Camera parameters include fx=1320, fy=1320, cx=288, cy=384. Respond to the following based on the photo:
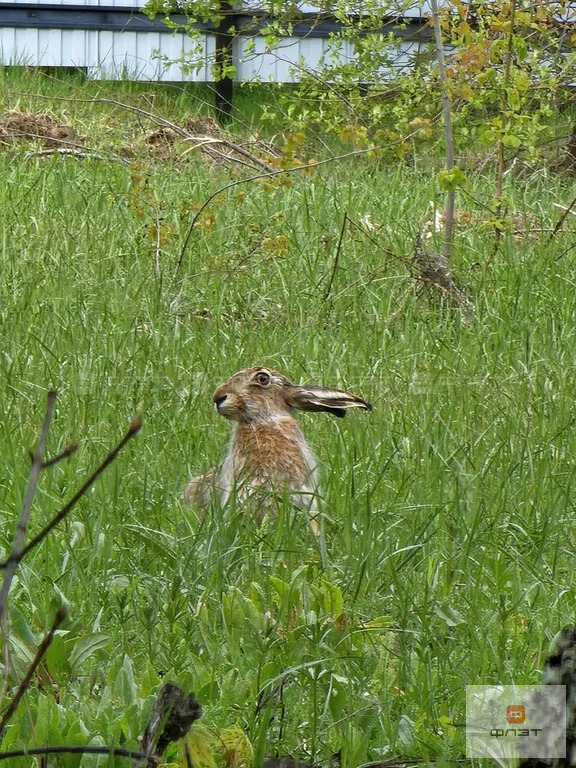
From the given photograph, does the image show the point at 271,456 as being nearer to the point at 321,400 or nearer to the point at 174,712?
the point at 321,400

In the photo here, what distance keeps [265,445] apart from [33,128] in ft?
21.5

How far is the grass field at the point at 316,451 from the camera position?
252 cm

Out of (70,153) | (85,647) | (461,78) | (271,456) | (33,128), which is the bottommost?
(85,647)

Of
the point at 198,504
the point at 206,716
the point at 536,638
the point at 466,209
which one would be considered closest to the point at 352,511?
the point at 198,504

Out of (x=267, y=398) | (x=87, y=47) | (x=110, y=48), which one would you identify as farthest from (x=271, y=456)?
(x=87, y=47)

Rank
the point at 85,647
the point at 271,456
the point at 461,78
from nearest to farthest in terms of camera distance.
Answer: the point at 85,647 < the point at 271,456 < the point at 461,78

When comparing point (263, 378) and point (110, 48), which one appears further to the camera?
point (110, 48)

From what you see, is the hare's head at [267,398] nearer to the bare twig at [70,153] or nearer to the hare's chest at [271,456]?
the hare's chest at [271,456]

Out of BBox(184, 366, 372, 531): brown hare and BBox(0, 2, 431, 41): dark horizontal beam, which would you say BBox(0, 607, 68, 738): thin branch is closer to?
BBox(184, 366, 372, 531): brown hare

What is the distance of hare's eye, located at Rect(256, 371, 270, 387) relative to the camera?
154 inches

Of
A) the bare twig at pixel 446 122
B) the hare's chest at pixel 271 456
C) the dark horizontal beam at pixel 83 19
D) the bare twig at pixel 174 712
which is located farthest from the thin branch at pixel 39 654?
the dark horizontal beam at pixel 83 19

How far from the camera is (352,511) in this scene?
3451 millimetres

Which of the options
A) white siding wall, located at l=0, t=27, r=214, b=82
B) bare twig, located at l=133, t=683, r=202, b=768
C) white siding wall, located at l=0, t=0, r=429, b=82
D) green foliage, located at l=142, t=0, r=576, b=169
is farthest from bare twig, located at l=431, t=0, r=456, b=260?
white siding wall, located at l=0, t=27, r=214, b=82

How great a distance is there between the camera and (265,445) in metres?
3.78
